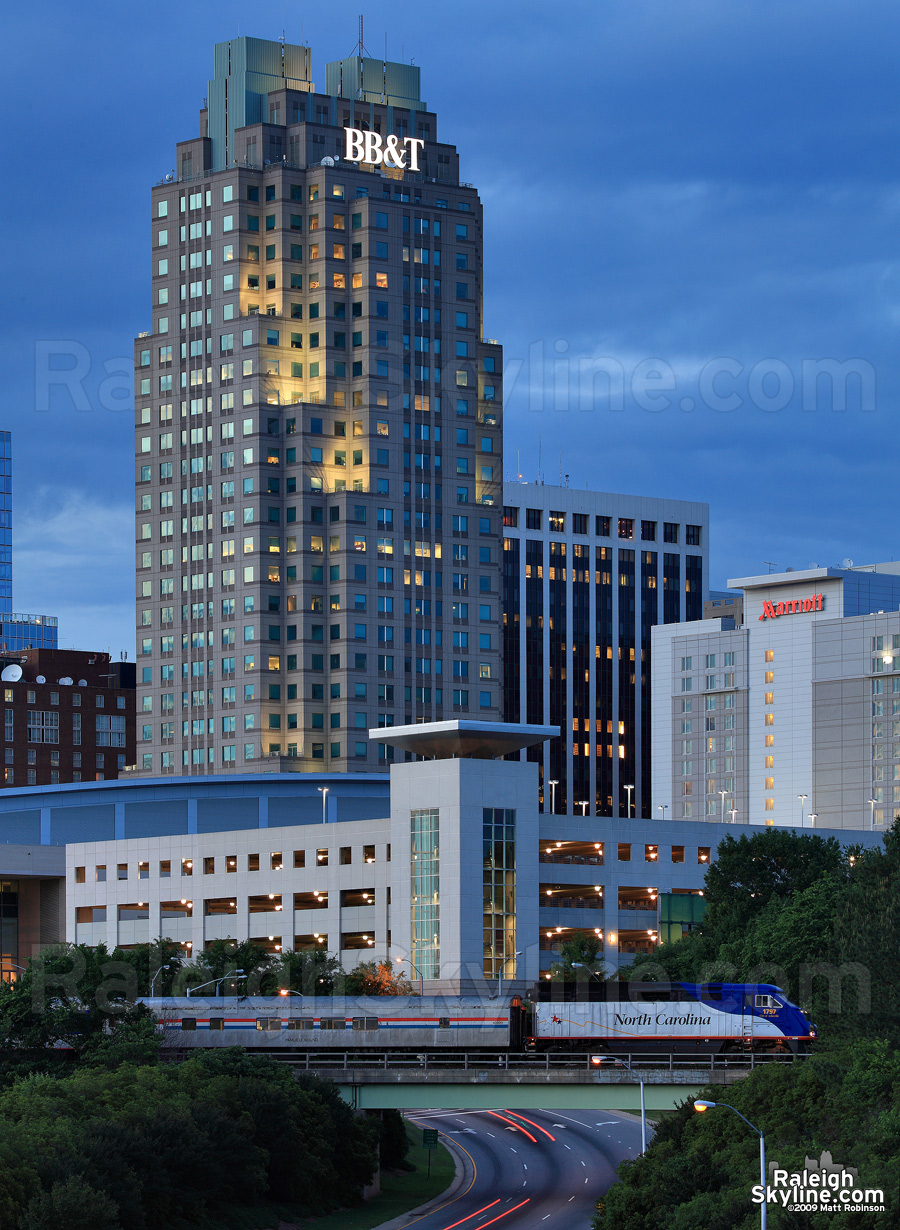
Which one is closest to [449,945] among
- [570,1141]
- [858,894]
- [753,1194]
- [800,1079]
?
[570,1141]

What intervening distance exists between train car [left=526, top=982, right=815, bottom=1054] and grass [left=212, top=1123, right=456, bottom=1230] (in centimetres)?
1421

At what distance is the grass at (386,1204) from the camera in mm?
102562

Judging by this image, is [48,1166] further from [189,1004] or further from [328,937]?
[328,937]

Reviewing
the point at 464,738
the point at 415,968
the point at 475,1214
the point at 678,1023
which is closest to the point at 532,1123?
the point at 415,968

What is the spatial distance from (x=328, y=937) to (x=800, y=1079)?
85037 millimetres

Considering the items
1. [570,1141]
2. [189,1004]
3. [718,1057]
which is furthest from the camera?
[570,1141]

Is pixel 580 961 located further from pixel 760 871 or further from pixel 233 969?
pixel 233 969

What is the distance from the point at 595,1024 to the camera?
10825 cm

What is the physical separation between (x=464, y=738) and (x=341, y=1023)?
1662 inches

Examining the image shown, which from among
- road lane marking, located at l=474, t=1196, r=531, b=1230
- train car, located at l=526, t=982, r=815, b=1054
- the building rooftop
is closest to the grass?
road lane marking, located at l=474, t=1196, r=531, b=1230

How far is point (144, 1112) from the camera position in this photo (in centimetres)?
9719

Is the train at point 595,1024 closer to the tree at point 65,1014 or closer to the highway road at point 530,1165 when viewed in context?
the highway road at point 530,1165

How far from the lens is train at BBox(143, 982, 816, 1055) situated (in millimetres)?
107938

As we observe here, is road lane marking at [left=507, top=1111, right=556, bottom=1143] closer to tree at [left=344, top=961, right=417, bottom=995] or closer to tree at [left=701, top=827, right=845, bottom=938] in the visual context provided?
tree at [left=344, top=961, right=417, bottom=995]
